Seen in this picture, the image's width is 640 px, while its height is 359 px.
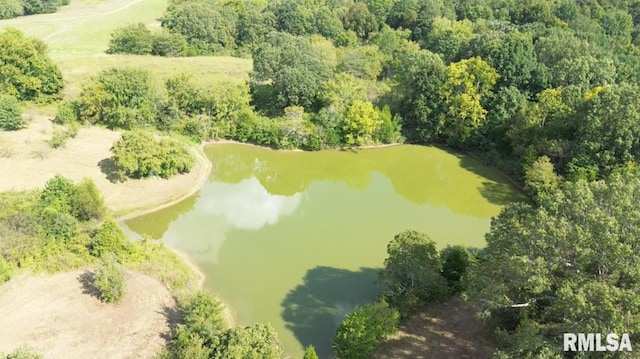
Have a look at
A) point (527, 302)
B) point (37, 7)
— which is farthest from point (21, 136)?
point (37, 7)

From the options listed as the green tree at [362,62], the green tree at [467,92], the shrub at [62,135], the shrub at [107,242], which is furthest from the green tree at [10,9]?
the green tree at [467,92]

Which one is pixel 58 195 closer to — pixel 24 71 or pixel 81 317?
pixel 81 317

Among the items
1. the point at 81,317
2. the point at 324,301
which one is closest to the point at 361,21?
the point at 324,301

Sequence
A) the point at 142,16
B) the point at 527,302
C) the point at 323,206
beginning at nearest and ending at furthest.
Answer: the point at 527,302
the point at 323,206
the point at 142,16

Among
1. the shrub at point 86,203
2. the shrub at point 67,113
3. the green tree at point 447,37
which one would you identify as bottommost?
the shrub at point 86,203

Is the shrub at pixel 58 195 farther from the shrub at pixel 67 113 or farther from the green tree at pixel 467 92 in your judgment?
the green tree at pixel 467 92

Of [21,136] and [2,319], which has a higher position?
[21,136]

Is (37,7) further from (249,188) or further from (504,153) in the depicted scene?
(504,153)
